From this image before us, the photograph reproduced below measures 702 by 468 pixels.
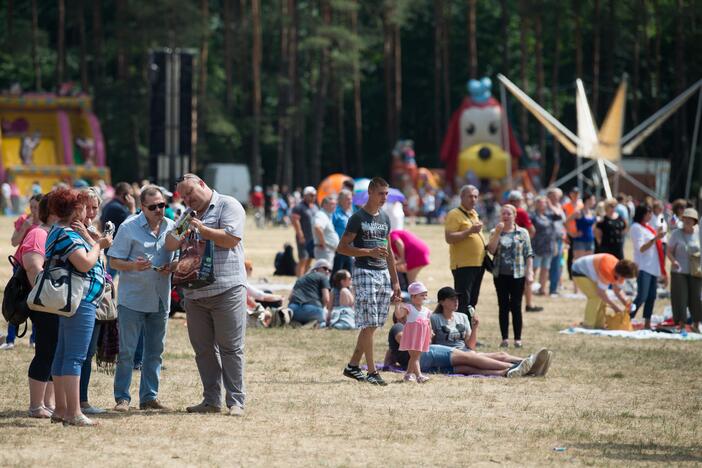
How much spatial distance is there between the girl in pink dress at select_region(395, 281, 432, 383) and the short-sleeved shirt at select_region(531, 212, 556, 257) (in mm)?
8477

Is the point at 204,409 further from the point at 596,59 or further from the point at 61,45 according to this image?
the point at 596,59

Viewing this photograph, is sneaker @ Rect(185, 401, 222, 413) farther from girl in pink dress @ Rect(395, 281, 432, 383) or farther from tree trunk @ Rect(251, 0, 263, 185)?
tree trunk @ Rect(251, 0, 263, 185)

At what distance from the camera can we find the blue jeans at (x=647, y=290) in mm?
15898

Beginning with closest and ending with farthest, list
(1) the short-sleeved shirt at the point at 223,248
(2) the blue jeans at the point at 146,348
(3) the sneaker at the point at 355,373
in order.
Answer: (1) the short-sleeved shirt at the point at 223,248, (2) the blue jeans at the point at 146,348, (3) the sneaker at the point at 355,373

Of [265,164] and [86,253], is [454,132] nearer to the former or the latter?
[265,164]

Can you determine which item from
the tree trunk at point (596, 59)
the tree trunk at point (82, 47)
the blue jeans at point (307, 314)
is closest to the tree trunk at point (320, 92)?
the tree trunk at point (82, 47)

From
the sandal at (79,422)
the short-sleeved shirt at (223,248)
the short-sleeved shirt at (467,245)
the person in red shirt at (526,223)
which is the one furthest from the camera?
the person in red shirt at (526,223)

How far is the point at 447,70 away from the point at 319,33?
10.3m

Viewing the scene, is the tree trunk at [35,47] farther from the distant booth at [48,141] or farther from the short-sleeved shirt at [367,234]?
the short-sleeved shirt at [367,234]

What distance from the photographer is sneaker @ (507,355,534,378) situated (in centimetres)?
1144

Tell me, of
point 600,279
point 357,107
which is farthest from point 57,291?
point 357,107

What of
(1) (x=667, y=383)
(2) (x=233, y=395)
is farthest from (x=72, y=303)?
(1) (x=667, y=383)

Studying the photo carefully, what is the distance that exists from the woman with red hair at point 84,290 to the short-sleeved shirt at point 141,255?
1.96 feet

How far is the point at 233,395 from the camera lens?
9.00 metres
